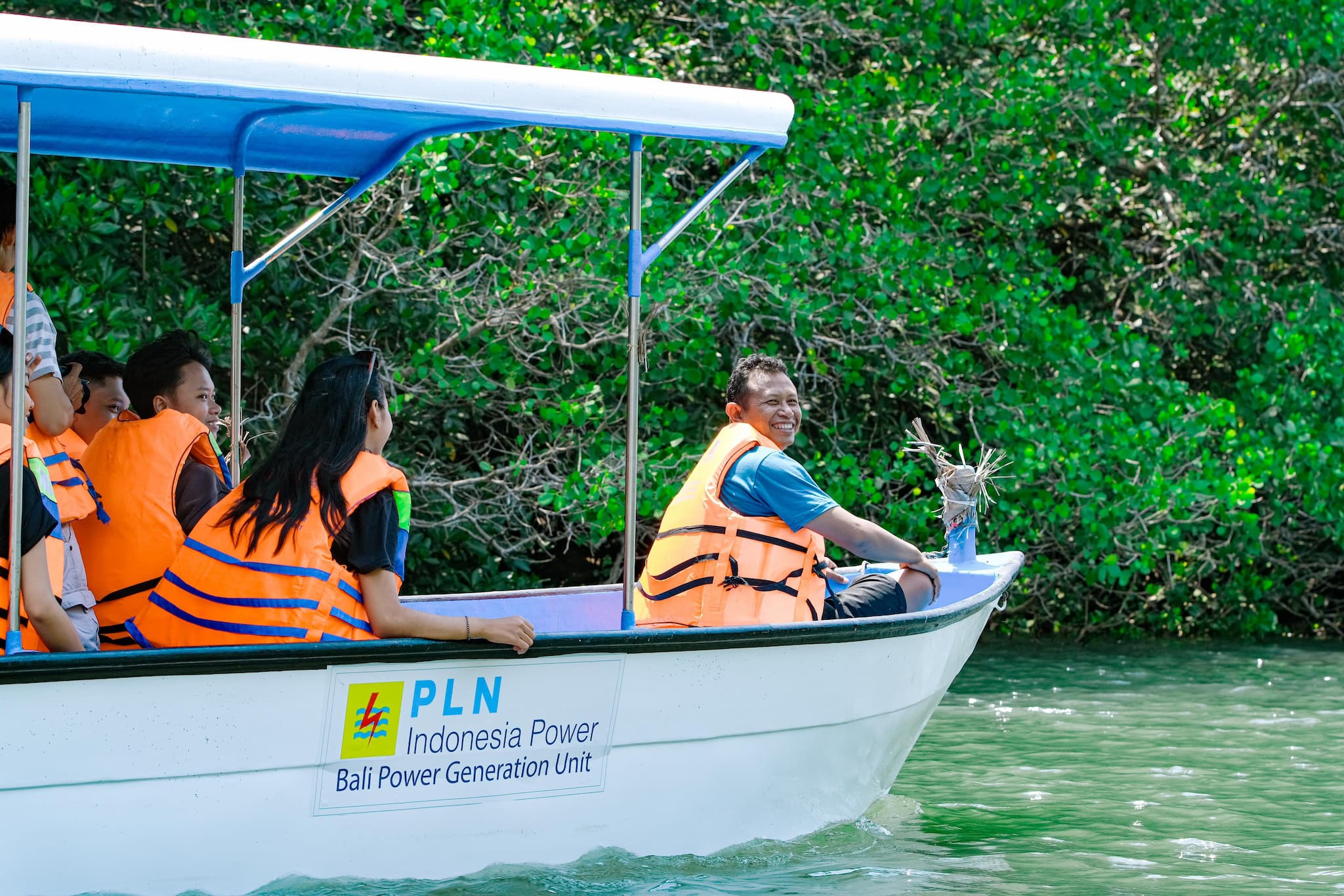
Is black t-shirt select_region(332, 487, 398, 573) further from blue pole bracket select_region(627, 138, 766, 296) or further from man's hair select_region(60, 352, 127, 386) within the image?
man's hair select_region(60, 352, 127, 386)

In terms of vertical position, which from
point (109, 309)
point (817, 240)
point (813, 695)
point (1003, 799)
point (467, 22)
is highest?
point (467, 22)

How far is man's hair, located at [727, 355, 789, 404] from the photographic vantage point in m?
5.29

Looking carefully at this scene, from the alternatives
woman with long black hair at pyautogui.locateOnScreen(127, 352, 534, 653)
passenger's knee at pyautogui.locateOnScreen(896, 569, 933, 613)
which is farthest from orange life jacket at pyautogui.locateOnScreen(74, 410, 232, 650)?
passenger's knee at pyautogui.locateOnScreen(896, 569, 933, 613)

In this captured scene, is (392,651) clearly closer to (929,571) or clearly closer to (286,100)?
(286,100)

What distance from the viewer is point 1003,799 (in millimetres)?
5895

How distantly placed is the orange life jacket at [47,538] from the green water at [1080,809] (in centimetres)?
93

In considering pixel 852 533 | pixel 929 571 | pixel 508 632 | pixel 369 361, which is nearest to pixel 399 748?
pixel 508 632

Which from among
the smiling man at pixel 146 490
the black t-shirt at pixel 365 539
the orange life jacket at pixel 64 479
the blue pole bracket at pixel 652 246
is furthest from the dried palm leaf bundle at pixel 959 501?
the orange life jacket at pixel 64 479

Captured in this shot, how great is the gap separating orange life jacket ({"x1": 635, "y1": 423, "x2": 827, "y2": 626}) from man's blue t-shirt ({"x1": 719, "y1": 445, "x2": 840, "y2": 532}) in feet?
0.09

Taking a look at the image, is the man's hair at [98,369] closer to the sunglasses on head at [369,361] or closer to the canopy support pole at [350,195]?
the canopy support pole at [350,195]

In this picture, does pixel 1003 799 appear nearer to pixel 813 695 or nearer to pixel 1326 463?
pixel 813 695

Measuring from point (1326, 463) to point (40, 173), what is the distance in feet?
24.2

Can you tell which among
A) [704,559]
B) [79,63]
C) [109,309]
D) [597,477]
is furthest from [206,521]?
[597,477]

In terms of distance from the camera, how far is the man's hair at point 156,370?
471cm
